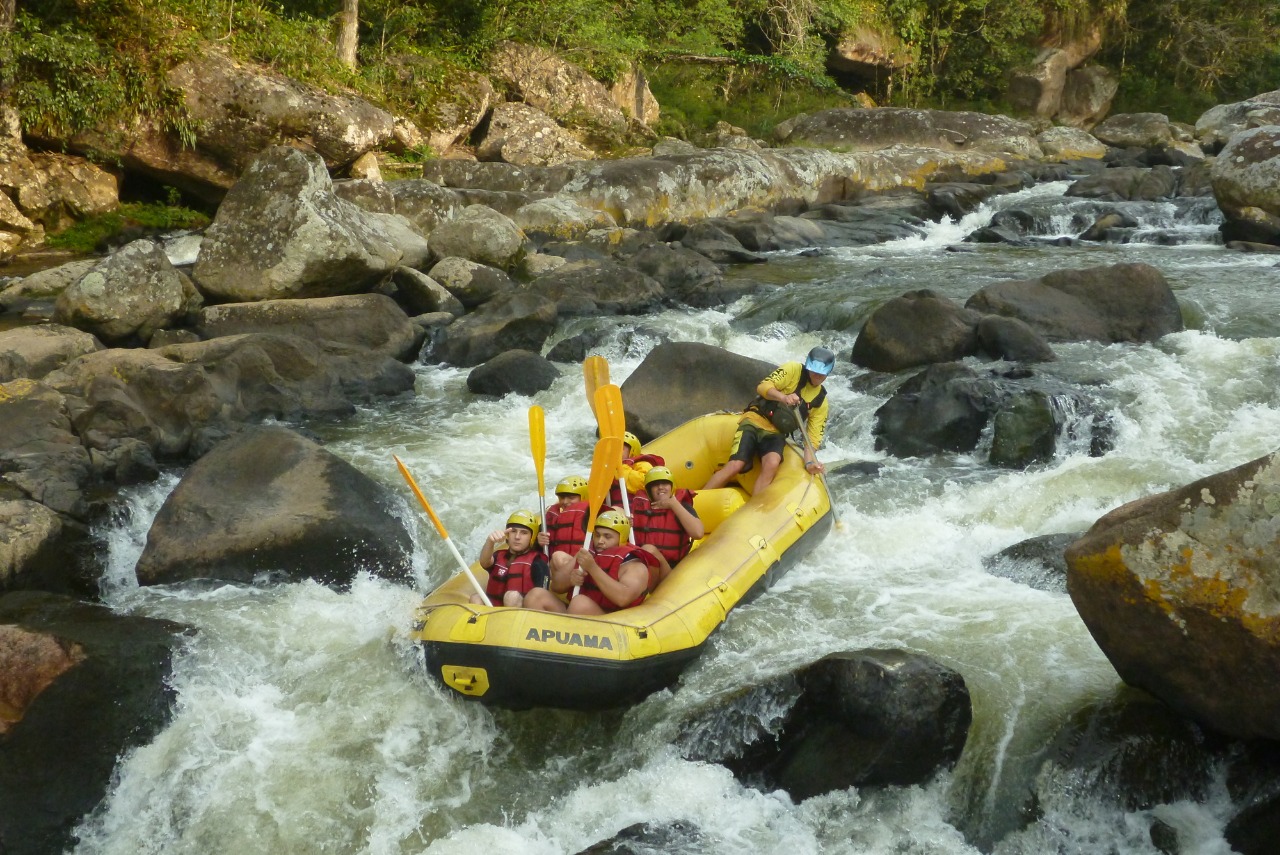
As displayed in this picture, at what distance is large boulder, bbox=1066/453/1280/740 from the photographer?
3211mm

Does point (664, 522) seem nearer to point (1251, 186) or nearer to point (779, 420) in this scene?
point (779, 420)

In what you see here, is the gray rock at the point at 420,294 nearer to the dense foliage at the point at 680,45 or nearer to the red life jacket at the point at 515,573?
the dense foliage at the point at 680,45

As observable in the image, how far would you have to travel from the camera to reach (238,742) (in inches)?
161

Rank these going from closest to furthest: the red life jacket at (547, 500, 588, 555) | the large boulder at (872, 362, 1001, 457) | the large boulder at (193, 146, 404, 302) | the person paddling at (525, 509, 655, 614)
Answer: the person paddling at (525, 509, 655, 614)
the red life jacket at (547, 500, 588, 555)
the large boulder at (872, 362, 1001, 457)
the large boulder at (193, 146, 404, 302)

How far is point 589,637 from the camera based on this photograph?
403 cm

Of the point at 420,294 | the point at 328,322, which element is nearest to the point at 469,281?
the point at 420,294

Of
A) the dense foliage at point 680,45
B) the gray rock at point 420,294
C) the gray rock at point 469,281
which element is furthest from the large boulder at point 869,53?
the gray rock at point 420,294

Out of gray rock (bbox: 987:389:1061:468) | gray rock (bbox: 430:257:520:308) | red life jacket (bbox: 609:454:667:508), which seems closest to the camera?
red life jacket (bbox: 609:454:667:508)

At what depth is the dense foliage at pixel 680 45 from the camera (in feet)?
37.6

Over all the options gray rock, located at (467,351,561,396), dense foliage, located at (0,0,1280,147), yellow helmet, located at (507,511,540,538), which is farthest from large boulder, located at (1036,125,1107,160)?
yellow helmet, located at (507,511,540,538)

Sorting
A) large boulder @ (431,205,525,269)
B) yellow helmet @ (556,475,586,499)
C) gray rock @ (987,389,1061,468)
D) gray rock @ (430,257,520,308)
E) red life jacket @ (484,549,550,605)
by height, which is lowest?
gray rock @ (430,257,520,308)

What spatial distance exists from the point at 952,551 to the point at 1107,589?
2004 millimetres

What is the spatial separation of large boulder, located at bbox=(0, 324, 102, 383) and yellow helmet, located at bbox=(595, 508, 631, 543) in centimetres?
463

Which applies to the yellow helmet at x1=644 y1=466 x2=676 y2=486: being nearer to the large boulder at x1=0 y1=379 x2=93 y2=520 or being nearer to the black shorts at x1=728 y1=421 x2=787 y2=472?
the black shorts at x1=728 y1=421 x2=787 y2=472
